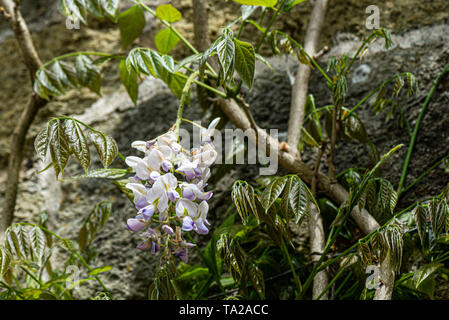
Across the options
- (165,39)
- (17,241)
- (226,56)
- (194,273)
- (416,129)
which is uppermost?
(165,39)

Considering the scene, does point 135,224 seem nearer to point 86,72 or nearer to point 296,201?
point 296,201

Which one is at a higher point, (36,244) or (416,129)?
(416,129)

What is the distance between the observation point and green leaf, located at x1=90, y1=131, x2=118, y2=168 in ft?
1.96

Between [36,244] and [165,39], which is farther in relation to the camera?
[165,39]

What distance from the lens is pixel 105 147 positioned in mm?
601

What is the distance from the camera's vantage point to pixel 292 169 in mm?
808

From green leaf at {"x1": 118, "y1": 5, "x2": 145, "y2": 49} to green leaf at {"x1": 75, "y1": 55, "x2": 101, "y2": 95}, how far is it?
0.08 meters

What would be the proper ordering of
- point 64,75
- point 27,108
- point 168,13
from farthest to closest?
point 27,108
point 64,75
point 168,13

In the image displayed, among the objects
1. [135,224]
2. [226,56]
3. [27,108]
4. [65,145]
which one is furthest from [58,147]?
[27,108]

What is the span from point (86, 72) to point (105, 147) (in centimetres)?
34

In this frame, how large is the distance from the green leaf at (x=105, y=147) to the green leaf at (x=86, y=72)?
0.32 metres

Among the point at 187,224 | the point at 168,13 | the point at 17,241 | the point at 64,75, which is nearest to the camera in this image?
the point at 187,224
